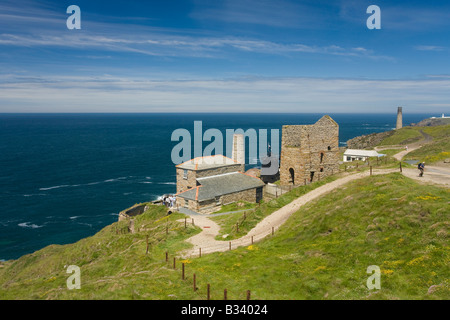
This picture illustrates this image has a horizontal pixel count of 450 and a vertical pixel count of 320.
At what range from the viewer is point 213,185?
44281 millimetres

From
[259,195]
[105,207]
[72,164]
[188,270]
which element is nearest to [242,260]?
[188,270]

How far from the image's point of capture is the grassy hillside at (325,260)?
1497cm

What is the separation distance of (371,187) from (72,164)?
374 ft

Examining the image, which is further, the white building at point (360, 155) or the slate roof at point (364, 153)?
the slate roof at point (364, 153)

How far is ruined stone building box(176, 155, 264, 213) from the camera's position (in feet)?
136

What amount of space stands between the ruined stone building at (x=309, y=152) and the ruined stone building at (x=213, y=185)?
7585 mm

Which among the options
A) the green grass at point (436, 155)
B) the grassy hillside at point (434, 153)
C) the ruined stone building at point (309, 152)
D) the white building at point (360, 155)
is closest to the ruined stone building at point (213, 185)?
→ the ruined stone building at point (309, 152)

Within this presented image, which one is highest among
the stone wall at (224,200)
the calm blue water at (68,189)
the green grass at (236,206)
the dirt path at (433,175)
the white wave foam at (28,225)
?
the dirt path at (433,175)

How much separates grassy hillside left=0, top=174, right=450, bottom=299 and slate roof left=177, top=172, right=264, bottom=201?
12.6 meters

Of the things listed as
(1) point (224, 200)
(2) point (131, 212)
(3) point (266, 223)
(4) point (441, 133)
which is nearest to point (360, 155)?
(1) point (224, 200)

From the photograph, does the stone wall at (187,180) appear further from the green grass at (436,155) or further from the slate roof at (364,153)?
the slate roof at (364,153)

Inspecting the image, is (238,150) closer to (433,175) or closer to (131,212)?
(131,212)

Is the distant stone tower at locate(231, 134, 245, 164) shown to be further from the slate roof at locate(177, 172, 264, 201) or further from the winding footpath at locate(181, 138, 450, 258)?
the winding footpath at locate(181, 138, 450, 258)

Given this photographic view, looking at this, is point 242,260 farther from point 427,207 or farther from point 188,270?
point 427,207
